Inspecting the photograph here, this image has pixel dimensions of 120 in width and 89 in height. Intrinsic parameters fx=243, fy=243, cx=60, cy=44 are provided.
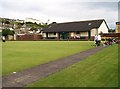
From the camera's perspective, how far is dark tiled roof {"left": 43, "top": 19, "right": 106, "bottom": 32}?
68.5 m

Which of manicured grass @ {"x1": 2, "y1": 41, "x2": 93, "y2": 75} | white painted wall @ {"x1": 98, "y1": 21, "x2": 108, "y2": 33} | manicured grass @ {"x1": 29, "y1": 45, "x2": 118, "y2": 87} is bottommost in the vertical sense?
manicured grass @ {"x1": 29, "y1": 45, "x2": 118, "y2": 87}

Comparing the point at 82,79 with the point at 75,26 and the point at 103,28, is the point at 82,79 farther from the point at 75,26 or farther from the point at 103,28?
the point at 75,26

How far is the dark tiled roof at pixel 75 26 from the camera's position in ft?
225

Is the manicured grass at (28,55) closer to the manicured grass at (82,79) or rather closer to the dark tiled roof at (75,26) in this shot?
the manicured grass at (82,79)

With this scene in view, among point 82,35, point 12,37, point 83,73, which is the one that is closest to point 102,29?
point 82,35

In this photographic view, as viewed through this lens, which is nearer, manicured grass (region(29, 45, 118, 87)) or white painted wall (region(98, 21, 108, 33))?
manicured grass (region(29, 45, 118, 87))

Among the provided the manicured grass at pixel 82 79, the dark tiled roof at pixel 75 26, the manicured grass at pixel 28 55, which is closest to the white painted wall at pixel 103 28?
the dark tiled roof at pixel 75 26

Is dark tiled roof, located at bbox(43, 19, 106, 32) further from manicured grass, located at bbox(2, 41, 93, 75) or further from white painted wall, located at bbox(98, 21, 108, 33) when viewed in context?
manicured grass, located at bbox(2, 41, 93, 75)

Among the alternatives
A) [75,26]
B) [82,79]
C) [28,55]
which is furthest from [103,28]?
[82,79]

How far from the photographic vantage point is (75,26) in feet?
238

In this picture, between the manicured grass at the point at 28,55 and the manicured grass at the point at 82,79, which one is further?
the manicured grass at the point at 28,55

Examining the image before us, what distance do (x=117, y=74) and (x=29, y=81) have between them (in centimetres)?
301

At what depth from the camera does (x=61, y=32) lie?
7338 centimetres

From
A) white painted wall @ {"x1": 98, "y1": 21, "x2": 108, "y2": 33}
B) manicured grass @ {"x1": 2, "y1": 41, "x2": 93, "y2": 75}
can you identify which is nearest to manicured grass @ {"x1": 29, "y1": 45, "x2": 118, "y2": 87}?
manicured grass @ {"x1": 2, "y1": 41, "x2": 93, "y2": 75}
